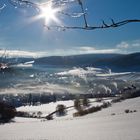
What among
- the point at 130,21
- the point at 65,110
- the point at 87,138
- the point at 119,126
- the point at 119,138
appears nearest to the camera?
the point at 130,21

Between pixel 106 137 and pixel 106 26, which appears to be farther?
pixel 106 137

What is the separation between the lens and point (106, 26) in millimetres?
3559

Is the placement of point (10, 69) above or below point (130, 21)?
below

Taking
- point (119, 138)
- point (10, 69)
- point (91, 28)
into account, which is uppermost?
point (91, 28)

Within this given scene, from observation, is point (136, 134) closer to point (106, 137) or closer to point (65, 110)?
point (106, 137)

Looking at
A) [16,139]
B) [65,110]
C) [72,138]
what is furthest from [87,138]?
[65,110]

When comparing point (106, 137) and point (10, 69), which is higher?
point (10, 69)

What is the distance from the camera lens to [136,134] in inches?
731

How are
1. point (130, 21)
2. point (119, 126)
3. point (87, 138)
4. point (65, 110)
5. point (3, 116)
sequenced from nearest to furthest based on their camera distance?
point (130, 21), point (87, 138), point (119, 126), point (3, 116), point (65, 110)

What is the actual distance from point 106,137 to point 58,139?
97.7 inches

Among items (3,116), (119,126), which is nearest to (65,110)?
(3,116)

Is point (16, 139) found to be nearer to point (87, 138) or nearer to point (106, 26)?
point (87, 138)

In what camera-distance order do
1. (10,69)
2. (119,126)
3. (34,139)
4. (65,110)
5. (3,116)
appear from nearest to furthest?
(10,69) → (34,139) → (119,126) → (3,116) → (65,110)

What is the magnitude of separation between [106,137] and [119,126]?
448 cm
